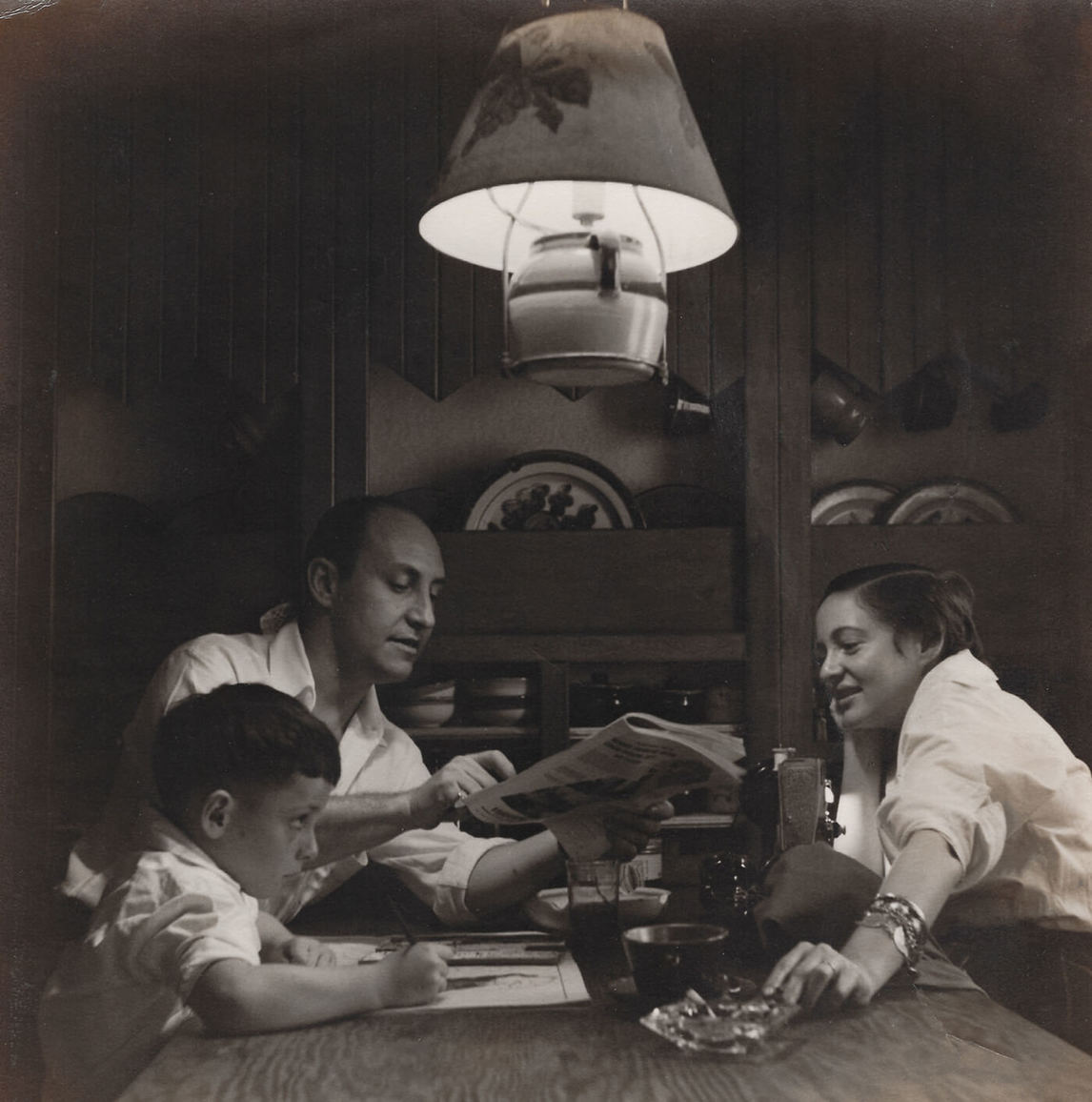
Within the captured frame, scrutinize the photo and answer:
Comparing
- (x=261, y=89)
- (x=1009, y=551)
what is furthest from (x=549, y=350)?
(x=1009, y=551)

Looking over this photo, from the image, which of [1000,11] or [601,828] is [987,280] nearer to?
[1000,11]

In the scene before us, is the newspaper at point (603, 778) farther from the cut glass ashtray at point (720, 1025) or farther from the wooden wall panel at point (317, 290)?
the wooden wall panel at point (317, 290)

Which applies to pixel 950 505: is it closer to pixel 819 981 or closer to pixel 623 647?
pixel 623 647

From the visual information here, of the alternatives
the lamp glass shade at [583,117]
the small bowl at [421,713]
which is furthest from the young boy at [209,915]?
the lamp glass shade at [583,117]

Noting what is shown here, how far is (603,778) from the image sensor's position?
77.9 inches

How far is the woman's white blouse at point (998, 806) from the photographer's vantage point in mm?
1996

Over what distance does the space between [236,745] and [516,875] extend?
23.0 inches


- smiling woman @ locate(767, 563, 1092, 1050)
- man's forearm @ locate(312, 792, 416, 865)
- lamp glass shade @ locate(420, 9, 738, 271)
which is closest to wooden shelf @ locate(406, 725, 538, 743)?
man's forearm @ locate(312, 792, 416, 865)

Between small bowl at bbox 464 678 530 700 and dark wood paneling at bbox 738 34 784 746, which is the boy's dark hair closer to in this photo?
small bowl at bbox 464 678 530 700

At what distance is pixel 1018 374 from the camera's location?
87.0 inches

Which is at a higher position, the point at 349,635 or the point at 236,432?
the point at 236,432

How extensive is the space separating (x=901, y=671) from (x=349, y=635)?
1.09m

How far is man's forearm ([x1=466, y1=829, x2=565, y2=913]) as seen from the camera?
2.12m

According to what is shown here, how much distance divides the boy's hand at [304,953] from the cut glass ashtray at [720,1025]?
0.57m
